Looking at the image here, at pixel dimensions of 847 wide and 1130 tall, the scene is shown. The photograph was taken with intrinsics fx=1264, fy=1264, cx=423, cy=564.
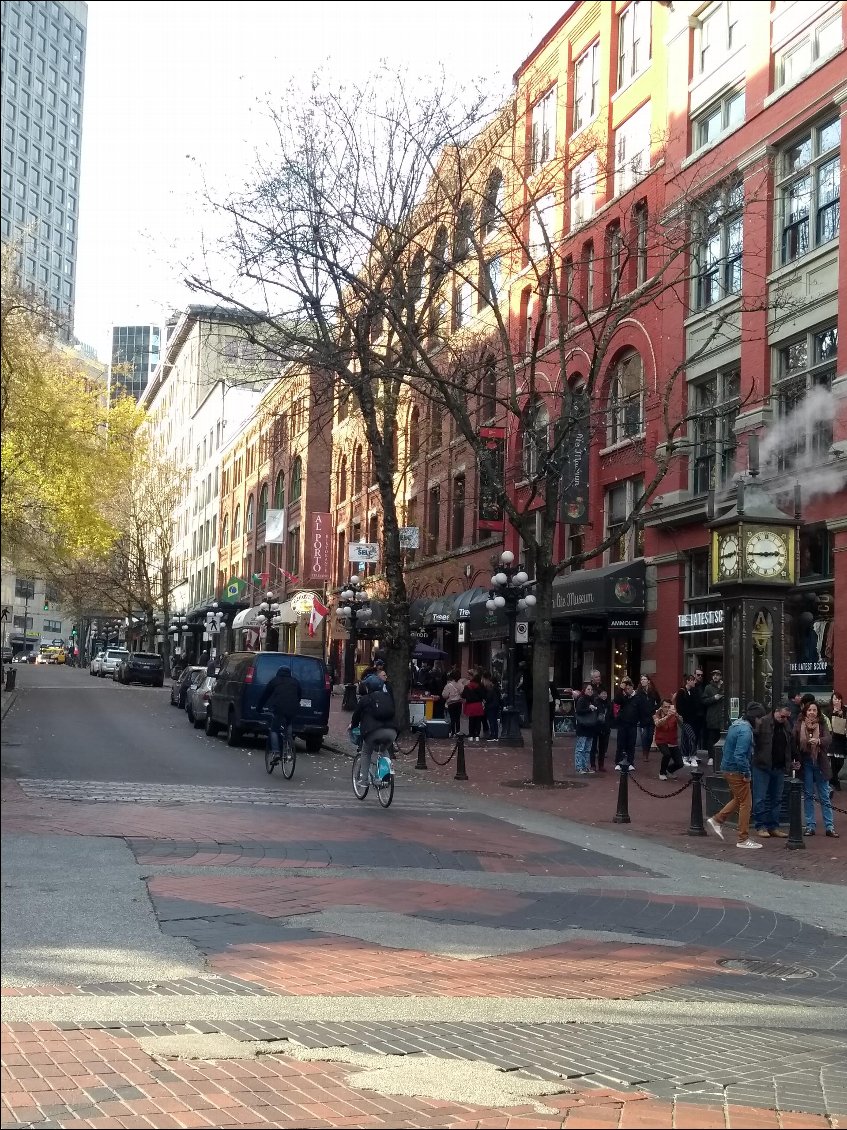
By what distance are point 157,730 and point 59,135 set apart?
28.3 m

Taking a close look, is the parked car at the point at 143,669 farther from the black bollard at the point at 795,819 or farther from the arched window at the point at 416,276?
the black bollard at the point at 795,819

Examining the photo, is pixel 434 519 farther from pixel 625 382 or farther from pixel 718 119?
pixel 718 119

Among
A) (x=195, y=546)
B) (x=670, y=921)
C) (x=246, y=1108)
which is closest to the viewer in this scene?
(x=246, y=1108)

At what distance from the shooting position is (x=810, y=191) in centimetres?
2552

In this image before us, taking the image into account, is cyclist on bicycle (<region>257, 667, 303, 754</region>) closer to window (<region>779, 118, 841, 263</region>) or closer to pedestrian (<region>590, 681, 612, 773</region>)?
pedestrian (<region>590, 681, 612, 773</region>)

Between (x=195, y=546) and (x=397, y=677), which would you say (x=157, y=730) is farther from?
(x=195, y=546)

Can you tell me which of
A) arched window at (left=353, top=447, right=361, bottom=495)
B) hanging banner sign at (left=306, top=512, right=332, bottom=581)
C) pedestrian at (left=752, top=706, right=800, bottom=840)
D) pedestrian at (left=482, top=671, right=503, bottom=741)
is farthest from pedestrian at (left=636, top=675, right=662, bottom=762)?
hanging banner sign at (left=306, top=512, right=332, bottom=581)

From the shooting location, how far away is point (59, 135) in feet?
9.49

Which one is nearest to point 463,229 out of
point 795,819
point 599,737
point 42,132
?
point 599,737

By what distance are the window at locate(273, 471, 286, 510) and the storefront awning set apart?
40919 mm

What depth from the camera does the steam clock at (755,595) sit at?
60.8ft

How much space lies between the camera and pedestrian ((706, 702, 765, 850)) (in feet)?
51.4

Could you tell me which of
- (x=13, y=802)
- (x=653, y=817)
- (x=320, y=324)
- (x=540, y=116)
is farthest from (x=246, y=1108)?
(x=540, y=116)

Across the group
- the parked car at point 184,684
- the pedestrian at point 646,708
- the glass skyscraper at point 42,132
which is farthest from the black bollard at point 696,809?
the parked car at point 184,684
